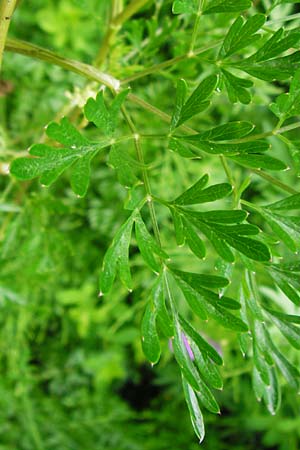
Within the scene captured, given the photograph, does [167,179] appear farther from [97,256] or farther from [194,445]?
[194,445]

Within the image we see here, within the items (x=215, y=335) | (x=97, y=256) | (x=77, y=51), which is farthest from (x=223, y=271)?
(x=77, y=51)

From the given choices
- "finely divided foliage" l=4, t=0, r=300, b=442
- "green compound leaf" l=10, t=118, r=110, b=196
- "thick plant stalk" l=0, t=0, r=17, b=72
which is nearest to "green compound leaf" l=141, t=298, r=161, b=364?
"finely divided foliage" l=4, t=0, r=300, b=442

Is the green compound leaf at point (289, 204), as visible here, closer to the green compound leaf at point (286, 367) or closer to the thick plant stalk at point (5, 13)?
the green compound leaf at point (286, 367)

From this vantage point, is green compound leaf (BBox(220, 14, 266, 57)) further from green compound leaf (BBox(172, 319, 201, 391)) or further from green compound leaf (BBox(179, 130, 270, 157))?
green compound leaf (BBox(172, 319, 201, 391))

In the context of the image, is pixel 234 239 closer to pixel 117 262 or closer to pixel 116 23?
pixel 117 262

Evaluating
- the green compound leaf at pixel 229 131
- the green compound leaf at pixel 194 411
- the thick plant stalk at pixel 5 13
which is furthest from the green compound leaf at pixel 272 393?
the thick plant stalk at pixel 5 13

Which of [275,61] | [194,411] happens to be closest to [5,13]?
[275,61]
